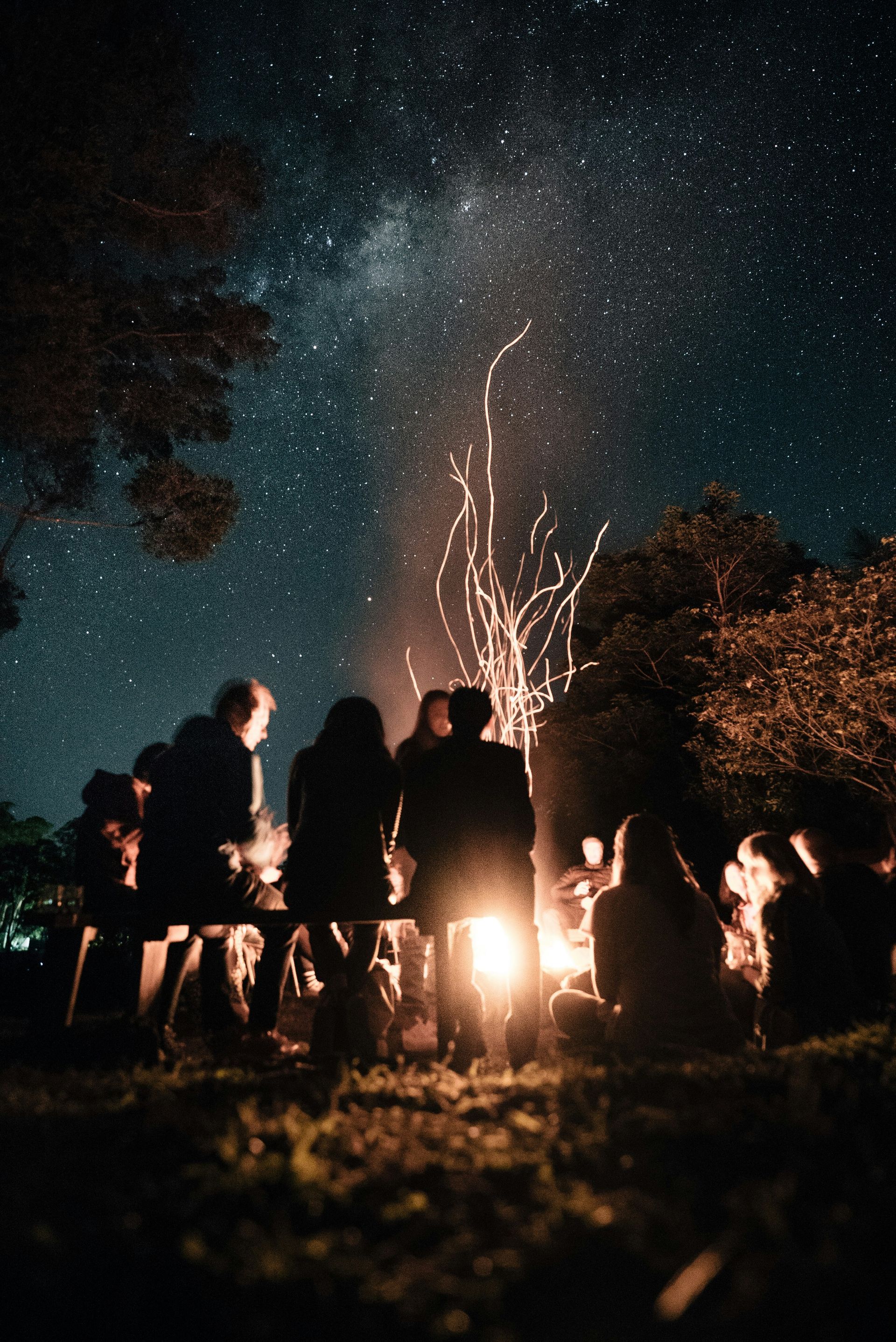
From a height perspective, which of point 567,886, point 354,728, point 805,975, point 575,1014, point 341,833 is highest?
point 567,886

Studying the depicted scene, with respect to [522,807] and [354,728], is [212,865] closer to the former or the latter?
[354,728]

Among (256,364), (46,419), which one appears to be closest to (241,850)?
(46,419)

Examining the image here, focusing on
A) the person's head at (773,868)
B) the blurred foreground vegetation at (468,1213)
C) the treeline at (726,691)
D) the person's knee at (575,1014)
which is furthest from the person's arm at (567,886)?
the blurred foreground vegetation at (468,1213)

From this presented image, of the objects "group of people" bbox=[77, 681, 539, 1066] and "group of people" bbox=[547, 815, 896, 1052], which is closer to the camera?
"group of people" bbox=[547, 815, 896, 1052]

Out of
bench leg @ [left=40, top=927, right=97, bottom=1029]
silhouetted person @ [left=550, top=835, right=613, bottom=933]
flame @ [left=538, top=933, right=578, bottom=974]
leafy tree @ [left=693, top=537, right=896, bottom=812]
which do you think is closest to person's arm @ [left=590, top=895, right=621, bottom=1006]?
bench leg @ [left=40, top=927, right=97, bottom=1029]

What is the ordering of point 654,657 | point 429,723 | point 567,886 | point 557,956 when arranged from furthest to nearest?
point 654,657, point 567,886, point 557,956, point 429,723

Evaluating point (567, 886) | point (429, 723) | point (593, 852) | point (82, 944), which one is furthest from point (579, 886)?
point (82, 944)

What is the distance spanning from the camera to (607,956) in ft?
11.0

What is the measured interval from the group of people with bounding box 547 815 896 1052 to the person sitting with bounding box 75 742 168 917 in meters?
2.87

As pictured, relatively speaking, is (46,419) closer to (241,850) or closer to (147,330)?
(147,330)

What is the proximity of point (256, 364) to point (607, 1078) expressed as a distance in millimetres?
12098

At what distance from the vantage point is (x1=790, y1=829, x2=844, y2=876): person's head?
193 inches

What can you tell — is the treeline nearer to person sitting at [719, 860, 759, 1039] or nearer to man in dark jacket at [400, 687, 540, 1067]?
person sitting at [719, 860, 759, 1039]

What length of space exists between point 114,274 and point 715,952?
1230 centimetres
